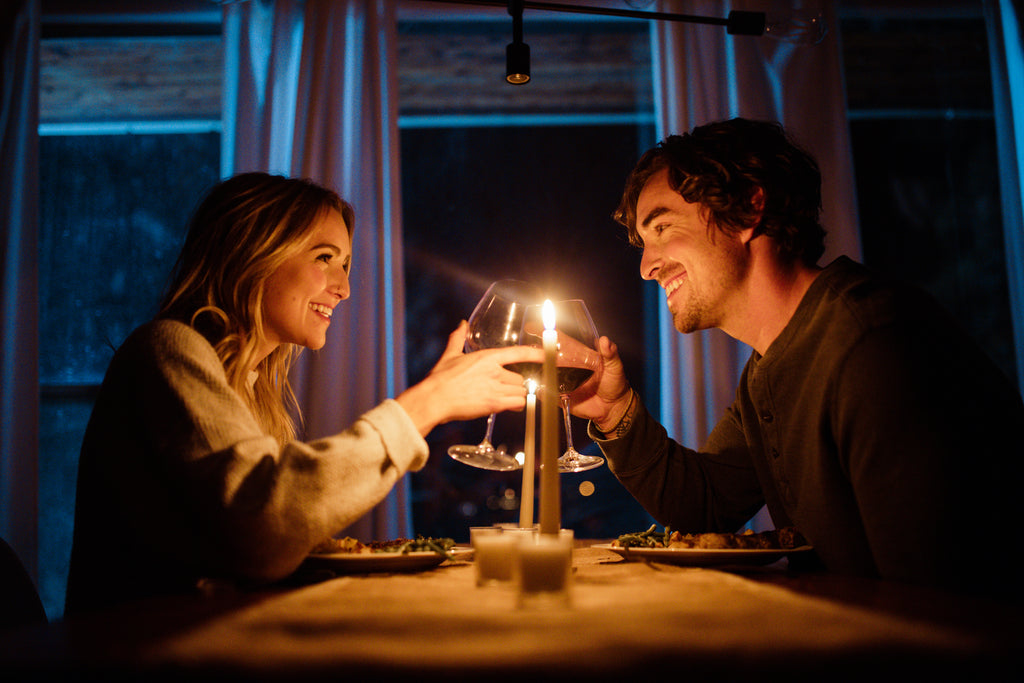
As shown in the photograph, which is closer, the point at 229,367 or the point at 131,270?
the point at 229,367

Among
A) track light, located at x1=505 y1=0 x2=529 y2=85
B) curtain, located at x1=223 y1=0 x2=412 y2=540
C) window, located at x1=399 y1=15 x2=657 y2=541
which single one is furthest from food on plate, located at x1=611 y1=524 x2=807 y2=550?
window, located at x1=399 y1=15 x2=657 y2=541

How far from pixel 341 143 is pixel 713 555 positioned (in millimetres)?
2408

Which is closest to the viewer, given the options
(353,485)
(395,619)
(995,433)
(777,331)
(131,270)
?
(395,619)

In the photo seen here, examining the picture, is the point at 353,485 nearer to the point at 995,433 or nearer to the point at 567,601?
the point at 567,601

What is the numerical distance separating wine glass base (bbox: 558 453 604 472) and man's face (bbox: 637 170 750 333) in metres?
0.48

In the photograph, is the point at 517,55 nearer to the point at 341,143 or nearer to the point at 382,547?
the point at 382,547

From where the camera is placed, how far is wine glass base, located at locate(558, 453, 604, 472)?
4.98 ft

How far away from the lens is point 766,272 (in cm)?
172

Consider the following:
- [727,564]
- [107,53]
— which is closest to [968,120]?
[727,564]

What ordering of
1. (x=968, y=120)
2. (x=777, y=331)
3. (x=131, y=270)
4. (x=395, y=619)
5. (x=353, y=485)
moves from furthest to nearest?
(x=968, y=120) < (x=131, y=270) < (x=777, y=331) < (x=353, y=485) < (x=395, y=619)

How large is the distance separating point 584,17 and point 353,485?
3039 mm

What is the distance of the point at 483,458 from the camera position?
137 cm

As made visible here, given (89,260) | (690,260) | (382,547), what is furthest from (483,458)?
(89,260)

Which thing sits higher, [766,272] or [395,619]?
[766,272]
